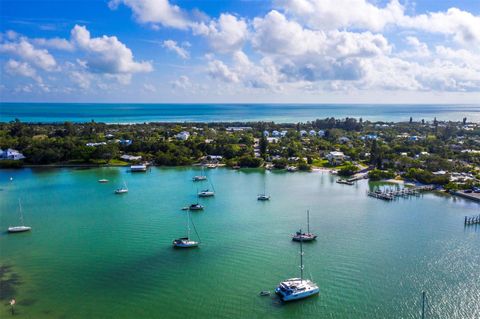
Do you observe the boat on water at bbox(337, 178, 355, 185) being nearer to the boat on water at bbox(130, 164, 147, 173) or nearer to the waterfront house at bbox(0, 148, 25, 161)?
the boat on water at bbox(130, 164, 147, 173)

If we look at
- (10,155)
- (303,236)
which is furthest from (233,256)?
(10,155)

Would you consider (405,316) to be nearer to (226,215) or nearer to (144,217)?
(226,215)

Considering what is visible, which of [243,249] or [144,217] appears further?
[144,217]

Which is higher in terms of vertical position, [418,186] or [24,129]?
[24,129]

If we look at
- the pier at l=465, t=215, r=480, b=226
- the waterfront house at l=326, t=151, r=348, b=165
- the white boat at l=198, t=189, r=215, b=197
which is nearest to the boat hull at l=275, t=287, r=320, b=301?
the pier at l=465, t=215, r=480, b=226

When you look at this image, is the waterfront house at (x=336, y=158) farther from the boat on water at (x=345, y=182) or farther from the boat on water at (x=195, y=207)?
the boat on water at (x=195, y=207)

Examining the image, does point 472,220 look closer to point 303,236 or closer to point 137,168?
point 303,236

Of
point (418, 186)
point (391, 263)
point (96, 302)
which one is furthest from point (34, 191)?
point (418, 186)
